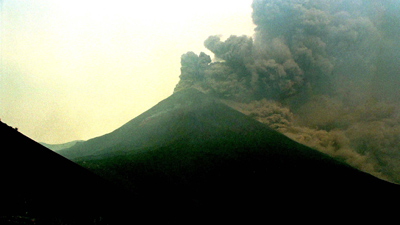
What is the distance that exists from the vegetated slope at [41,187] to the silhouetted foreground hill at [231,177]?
27.8m

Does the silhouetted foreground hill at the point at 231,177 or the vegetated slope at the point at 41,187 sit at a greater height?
the vegetated slope at the point at 41,187

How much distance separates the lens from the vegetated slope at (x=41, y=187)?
636cm

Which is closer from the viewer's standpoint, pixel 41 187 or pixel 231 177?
pixel 41 187

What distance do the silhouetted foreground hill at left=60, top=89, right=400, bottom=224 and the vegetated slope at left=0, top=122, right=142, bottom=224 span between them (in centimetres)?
2782

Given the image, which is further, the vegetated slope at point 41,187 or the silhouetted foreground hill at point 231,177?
the silhouetted foreground hill at point 231,177

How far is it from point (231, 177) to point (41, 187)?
60407 mm

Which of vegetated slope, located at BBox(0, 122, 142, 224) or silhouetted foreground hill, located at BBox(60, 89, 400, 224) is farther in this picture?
silhouetted foreground hill, located at BBox(60, 89, 400, 224)

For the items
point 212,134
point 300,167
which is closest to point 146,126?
point 212,134

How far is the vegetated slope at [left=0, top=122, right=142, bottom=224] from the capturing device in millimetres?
6359

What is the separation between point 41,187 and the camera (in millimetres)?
6941

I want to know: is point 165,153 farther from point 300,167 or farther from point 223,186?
point 300,167

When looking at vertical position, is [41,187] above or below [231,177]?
above

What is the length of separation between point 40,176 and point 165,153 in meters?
71.6

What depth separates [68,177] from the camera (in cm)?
770
